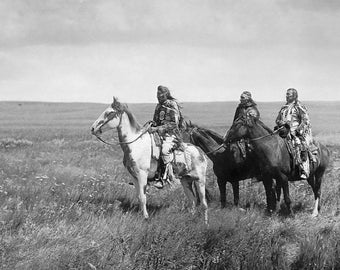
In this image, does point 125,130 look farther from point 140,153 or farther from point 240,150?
point 240,150

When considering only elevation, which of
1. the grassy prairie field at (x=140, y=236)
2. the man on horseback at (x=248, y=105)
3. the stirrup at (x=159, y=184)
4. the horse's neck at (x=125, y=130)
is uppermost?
the man on horseback at (x=248, y=105)

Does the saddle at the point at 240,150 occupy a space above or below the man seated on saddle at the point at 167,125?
below

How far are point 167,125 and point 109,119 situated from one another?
1185mm

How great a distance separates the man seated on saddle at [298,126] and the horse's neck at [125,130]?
3.18m

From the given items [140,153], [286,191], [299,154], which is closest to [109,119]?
[140,153]

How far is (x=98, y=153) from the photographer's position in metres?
21.4

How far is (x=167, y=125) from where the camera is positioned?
968 centimetres

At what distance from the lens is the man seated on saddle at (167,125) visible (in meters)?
9.59

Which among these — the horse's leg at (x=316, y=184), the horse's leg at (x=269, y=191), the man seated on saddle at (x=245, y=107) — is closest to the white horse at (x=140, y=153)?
the man seated on saddle at (x=245, y=107)

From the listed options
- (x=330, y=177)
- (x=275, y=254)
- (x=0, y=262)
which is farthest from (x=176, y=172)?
(x=330, y=177)

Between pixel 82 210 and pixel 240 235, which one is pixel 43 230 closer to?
pixel 82 210

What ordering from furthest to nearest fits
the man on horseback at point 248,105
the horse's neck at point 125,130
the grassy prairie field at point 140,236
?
the man on horseback at point 248,105 → the horse's neck at point 125,130 → the grassy prairie field at point 140,236

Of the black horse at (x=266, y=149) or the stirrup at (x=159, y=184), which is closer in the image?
the stirrup at (x=159, y=184)

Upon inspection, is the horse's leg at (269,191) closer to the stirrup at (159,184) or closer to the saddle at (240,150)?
the saddle at (240,150)
